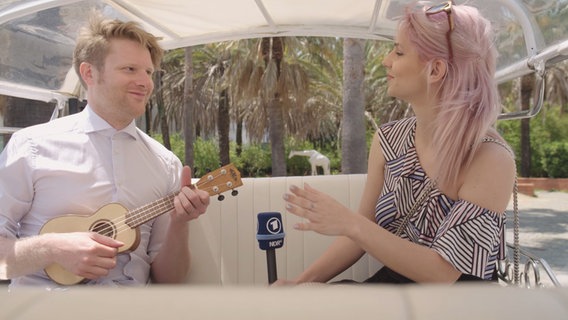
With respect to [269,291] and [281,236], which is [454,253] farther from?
[269,291]

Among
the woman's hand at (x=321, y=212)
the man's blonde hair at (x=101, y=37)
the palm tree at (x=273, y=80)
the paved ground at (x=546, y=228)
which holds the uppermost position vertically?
the palm tree at (x=273, y=80)

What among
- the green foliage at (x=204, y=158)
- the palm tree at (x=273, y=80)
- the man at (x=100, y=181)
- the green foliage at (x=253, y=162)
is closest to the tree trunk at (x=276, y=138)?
the palm tree at (x=273, y=80)

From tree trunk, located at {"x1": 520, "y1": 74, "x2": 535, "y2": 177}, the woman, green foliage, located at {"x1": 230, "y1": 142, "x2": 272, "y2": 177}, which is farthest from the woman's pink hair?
green foliage, located at {"x1": 230, "y1": 142, "x2": 272, "y2": 177}

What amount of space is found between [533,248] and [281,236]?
1000 centimetres

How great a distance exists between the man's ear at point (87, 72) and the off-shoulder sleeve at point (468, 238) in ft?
5.66

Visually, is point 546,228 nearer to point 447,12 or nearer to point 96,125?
point 447,12

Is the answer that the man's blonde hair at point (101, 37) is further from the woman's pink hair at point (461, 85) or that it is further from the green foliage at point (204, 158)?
the green foliage at point (204, 158)

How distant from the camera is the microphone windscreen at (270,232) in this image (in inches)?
75.4

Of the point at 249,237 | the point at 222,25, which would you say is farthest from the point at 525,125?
the point at 249,237

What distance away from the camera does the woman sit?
1.77 m

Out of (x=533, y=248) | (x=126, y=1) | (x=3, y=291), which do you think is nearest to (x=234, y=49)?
(x=533, y=248)

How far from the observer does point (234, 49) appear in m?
17.3

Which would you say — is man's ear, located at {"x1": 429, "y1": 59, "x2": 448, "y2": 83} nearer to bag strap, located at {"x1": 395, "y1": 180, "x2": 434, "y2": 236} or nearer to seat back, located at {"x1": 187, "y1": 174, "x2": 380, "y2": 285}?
bag strap, located at {"x1": 395, "y1": 180, "x2": 434, "y2": 236}

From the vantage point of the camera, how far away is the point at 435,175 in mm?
1949
